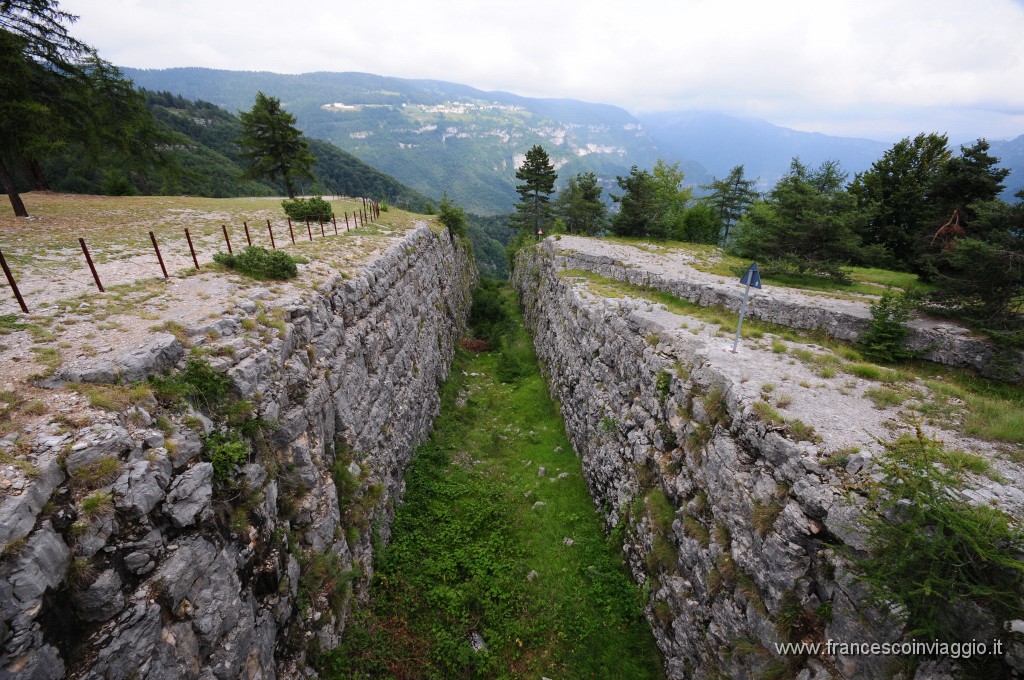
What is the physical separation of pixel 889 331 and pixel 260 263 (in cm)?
1932

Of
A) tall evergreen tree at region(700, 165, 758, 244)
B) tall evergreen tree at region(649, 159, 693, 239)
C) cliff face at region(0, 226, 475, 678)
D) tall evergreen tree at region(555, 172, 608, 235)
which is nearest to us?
cliff face at region(0, 226, 475, 678)

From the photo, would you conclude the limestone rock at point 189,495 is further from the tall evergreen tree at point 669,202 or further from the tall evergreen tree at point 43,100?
the tall evergreen tree at point 669,202

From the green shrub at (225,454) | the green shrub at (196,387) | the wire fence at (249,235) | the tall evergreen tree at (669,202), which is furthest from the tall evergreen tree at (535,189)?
the green shrub at (225,454)

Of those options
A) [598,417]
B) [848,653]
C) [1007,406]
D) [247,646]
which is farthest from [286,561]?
[1007,406]

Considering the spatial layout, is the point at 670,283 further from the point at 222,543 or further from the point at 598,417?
the point at 222,543

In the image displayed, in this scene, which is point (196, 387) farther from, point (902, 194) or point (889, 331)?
point (902, 194)

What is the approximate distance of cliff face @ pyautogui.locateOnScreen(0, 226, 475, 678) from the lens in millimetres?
4512

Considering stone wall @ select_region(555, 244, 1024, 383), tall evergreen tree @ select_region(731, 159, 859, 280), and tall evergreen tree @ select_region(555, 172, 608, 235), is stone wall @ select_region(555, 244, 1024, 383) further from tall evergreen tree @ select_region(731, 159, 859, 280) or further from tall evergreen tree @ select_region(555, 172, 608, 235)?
tall evergreen tree @ select_region(555, 172, 608, 235)

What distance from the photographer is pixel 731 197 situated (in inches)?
1638

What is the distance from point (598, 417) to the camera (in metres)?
15.3

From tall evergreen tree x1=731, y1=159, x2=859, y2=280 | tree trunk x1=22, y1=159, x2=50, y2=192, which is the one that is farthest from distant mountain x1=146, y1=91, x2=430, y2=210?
tall evergreen tree x1=731, y1=159, x2=859, y2=280

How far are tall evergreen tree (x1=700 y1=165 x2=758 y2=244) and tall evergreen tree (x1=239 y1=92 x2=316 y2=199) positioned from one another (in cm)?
4014

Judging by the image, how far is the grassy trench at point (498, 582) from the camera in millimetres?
9469

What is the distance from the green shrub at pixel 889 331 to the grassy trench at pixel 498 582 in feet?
32.3
